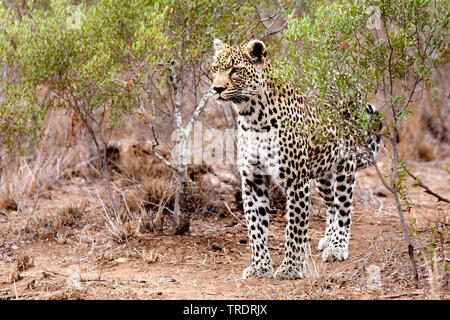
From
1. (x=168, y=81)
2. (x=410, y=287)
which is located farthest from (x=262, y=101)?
(x=410, y=287)

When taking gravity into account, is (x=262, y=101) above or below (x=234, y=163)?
above

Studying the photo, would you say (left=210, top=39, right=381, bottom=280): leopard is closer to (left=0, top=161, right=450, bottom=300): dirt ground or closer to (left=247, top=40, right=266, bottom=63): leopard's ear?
(left=247, top=40, right=266, bottom=63): leopard's ear

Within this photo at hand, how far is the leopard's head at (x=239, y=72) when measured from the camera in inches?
240

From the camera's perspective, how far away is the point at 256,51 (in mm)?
6316

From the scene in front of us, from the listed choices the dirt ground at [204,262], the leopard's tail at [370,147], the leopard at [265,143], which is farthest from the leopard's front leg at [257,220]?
the leopard's tail at [370,147]

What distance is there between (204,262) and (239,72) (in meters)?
2.20

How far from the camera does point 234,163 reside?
8.89m

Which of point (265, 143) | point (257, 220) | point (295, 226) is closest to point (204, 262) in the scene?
point (257, 220)

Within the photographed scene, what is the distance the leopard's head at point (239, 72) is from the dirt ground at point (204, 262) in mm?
1751

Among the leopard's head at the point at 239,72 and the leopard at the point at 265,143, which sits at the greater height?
the leopard's head at the point at 239,72

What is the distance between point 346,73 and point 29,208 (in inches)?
223

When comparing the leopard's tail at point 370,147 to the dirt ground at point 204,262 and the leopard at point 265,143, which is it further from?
the dirt ground at point 204,262

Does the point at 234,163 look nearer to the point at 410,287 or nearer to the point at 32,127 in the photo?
the point at 32,127
